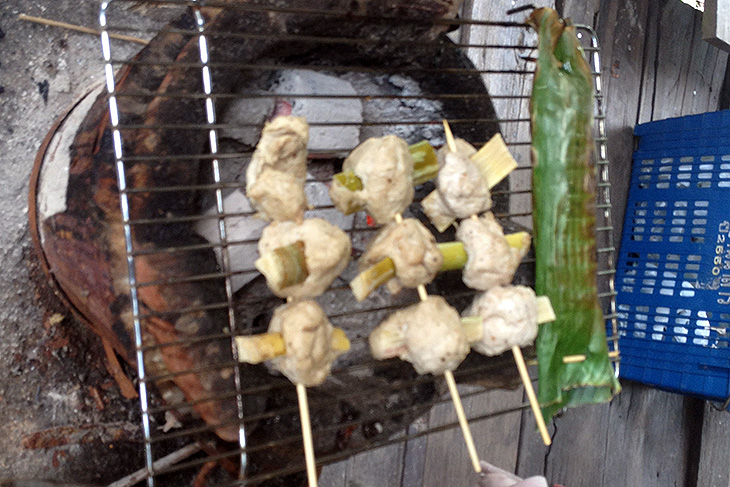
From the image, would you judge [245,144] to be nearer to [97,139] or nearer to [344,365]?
[97,139]

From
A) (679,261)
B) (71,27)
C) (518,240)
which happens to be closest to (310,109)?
(518,240)

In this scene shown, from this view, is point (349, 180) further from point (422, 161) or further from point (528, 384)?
point (528, 384)

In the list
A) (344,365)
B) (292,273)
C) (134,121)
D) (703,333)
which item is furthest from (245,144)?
(703,333)

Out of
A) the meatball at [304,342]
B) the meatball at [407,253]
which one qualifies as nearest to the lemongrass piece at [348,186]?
the meatball at [407,253]

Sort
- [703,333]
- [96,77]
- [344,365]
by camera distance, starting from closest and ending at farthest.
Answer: [344,365] < [96,77] < [703,333]

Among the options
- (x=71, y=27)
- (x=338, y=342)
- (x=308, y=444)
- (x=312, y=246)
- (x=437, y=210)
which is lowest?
→ (x=308, y=444)

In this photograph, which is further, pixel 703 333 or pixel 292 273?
pixel 703 333
